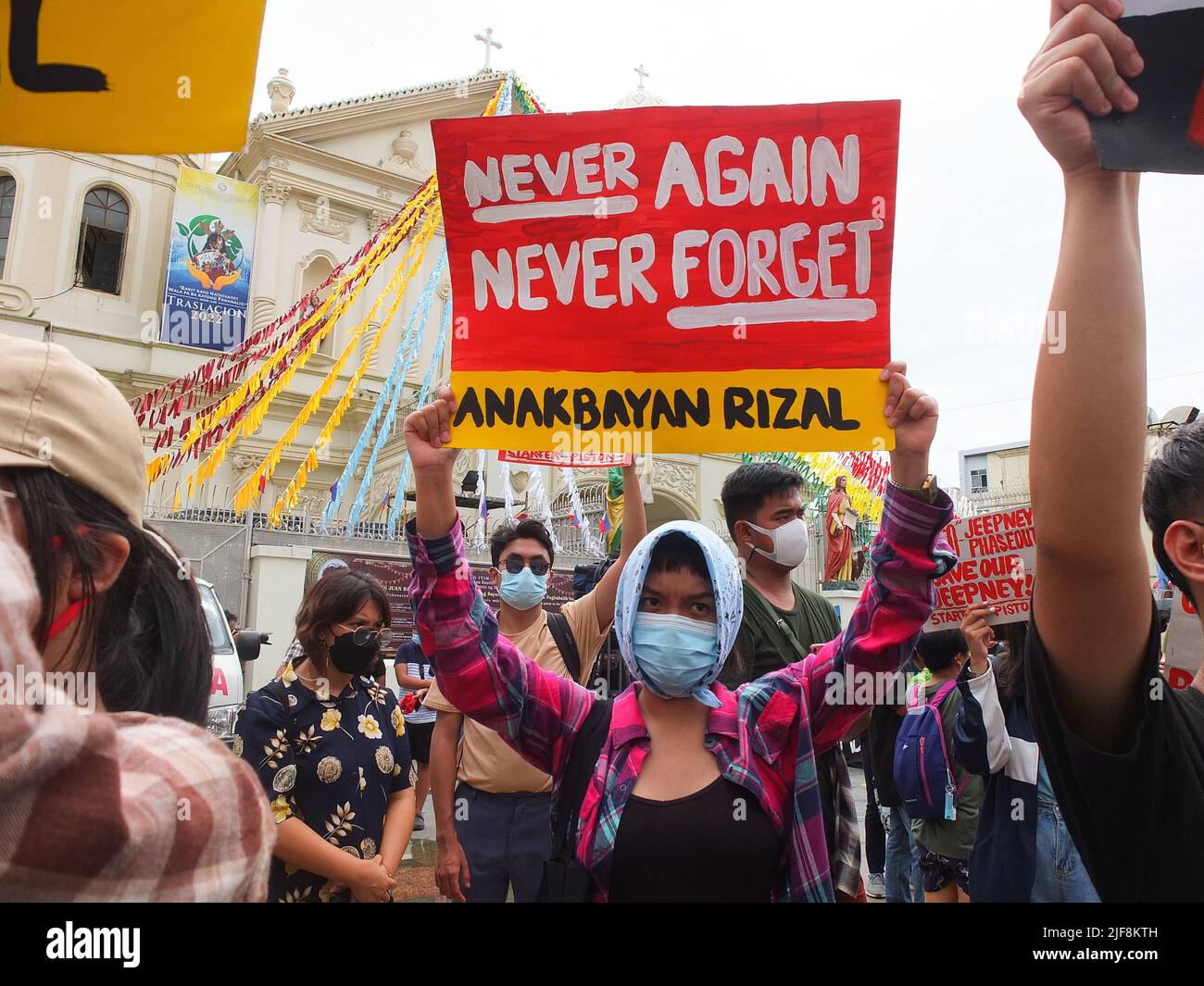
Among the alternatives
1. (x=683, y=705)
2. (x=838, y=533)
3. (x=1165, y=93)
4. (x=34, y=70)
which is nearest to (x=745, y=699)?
(x=683, y=705)

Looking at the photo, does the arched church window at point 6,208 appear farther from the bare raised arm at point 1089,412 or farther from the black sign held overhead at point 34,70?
the bare raised arm at point 1089,412

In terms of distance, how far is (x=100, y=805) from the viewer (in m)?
0.77

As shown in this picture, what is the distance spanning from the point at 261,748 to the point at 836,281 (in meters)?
2.29

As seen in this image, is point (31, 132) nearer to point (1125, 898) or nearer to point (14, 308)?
point (1125, 898)

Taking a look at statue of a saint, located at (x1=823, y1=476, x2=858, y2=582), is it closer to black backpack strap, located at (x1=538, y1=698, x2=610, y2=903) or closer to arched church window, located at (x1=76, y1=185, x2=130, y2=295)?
black backpack strap, located at (x1=538, y1=698, x2=610, y2=903)

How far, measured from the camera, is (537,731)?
201 cm

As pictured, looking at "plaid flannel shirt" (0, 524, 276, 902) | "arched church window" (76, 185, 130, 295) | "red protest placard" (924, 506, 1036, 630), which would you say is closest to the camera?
"plaid flannel shirt" (0, 524, 276, 902)

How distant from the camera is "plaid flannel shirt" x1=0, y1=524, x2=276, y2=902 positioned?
2.43ft

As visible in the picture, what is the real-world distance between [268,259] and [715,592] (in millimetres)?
21544

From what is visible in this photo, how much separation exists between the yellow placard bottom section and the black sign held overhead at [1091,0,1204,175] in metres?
0.98

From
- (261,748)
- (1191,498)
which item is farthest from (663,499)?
(1191,498)

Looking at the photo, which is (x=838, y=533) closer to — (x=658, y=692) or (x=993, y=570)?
(x=993, y=570)

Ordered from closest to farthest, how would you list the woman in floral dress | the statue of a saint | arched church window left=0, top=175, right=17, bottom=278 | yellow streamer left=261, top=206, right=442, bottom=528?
the woman in floral dress
yellow streamer left=261, top=206, right=442, bottom=528
the statue of a saint
arched church window left=0, top=175, right=17, bottom=278

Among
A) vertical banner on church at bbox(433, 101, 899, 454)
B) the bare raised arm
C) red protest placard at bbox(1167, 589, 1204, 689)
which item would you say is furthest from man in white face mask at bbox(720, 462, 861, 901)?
the bare raised arm
